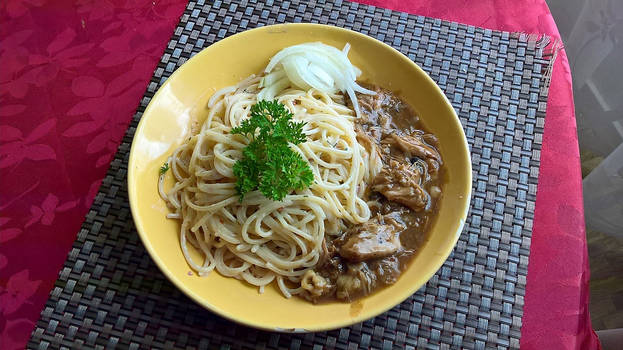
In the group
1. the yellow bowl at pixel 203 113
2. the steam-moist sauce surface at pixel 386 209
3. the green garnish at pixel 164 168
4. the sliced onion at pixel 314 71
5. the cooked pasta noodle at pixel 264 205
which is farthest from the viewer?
the sliced onion at pixel 314 71

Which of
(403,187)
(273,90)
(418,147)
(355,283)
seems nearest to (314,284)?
(355,283)

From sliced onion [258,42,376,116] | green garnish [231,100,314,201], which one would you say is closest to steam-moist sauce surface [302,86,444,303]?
sliced onion [258,42,376,116]

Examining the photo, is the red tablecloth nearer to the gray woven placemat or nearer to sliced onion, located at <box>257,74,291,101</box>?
the gray woven placemat

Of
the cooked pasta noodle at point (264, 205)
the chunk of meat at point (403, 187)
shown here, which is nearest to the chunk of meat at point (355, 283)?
the cooked pasta noodle at point (264, 205)

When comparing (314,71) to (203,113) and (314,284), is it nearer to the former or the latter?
(203,113)

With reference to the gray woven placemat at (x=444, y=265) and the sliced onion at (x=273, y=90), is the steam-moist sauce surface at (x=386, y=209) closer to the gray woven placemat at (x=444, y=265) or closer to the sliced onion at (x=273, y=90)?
the gray woven placemat at (x=444, y=265)

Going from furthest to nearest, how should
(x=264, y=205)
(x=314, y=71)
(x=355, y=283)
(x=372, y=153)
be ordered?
(x=314, y=71) < (x=372, y=153) < (x=264, y=205) < (x=355, y=283)

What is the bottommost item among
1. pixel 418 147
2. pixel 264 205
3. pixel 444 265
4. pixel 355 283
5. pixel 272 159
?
pixel 444 265
